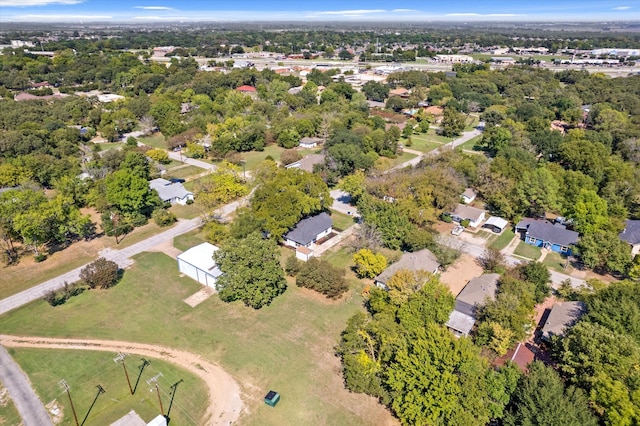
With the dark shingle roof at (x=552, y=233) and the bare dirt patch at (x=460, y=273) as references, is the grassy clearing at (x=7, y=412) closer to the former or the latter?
the bare dirt patch at (x=460, y=273)

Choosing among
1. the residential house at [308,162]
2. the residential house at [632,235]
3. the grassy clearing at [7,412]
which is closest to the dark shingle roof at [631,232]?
the residential house at [632,235]

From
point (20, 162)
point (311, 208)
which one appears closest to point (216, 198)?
point (311, 208)

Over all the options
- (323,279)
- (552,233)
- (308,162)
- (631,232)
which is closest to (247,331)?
(323,279)

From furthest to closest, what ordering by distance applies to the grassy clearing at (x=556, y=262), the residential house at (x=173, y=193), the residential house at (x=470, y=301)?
the residential house at (x=173, y=193) < the grassy clearing at (x=556, y=262) < the residential house at (x=470, y=301)

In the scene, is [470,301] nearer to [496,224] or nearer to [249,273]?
[496,224]

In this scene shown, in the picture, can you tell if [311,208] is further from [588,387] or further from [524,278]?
[588,387]

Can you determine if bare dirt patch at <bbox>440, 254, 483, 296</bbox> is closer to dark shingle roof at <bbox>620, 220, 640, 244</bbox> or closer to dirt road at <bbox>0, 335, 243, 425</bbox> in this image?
dark shingle roof at <bbox>620, 220, 640, 244</bbox>

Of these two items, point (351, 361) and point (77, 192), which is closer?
point (351, 361)
